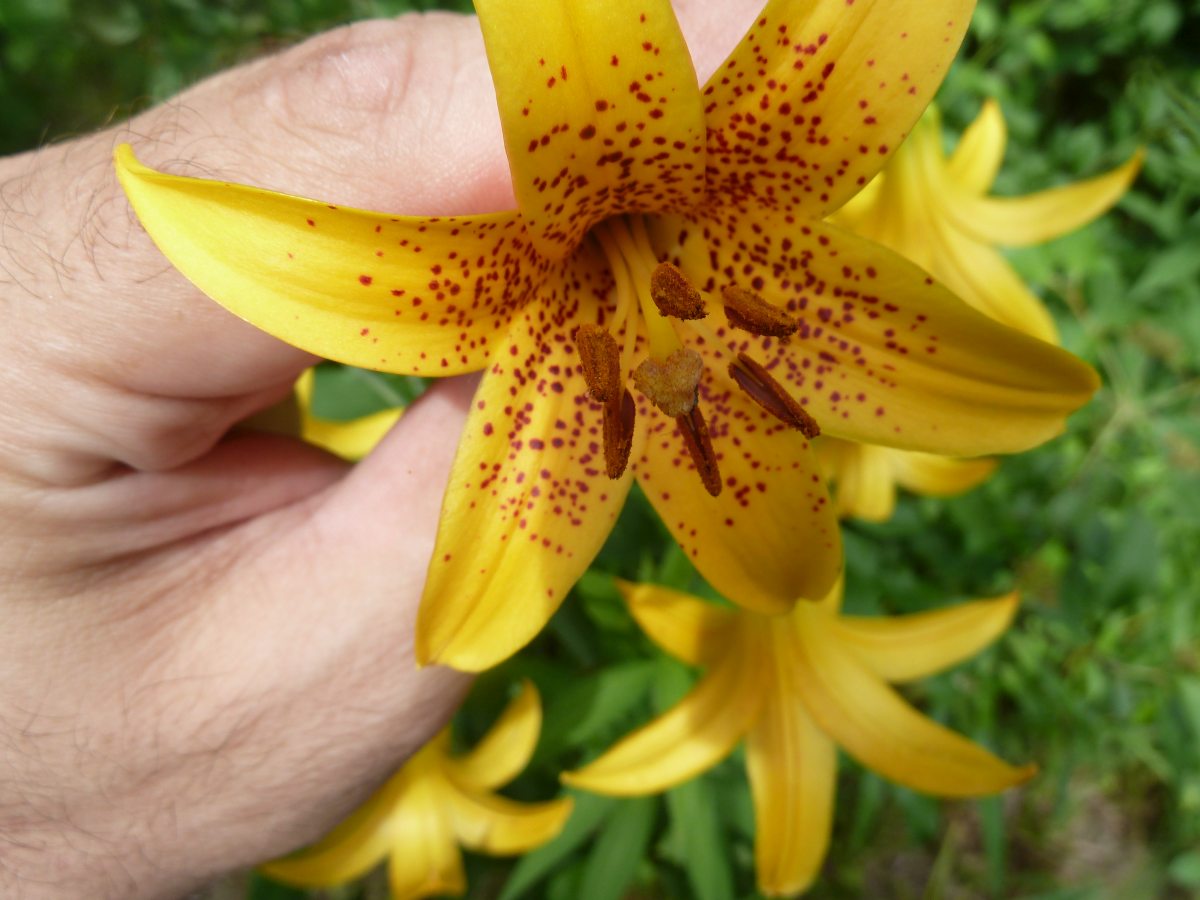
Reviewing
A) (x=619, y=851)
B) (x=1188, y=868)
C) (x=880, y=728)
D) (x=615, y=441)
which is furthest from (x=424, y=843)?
(x=1188, y=868)

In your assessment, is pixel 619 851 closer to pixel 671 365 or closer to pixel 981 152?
pixel 671 365

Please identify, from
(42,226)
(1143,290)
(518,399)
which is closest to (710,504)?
(518,399)

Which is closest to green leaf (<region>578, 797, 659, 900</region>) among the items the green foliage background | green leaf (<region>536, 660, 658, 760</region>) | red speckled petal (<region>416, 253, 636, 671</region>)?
the green foliage background

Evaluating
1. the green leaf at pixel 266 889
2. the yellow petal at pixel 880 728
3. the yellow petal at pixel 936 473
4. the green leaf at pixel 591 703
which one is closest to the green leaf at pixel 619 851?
the green leaf at pixel 591 703

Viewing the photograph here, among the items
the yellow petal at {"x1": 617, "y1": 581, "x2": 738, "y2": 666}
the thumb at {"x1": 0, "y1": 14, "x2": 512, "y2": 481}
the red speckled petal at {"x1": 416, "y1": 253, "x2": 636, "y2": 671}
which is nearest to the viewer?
the red speckled petal at {"x1": 416, "y1": 253, "x2": 636, "y2": 671}

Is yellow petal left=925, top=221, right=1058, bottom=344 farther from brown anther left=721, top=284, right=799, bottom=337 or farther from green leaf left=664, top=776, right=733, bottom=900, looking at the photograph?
green leaf left=664, top=776, right=733, bottom=900

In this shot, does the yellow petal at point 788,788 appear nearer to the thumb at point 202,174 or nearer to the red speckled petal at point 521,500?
the red speckled petal at point 521,500

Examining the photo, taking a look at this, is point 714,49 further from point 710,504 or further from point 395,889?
point 395,889
